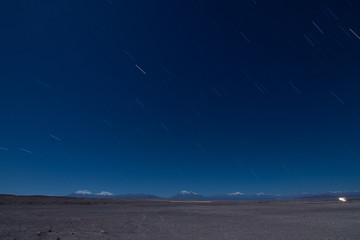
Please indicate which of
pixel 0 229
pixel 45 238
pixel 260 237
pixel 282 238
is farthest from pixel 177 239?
pixel 0 229

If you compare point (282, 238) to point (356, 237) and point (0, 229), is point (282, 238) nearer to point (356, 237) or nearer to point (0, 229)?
point (356, 237)

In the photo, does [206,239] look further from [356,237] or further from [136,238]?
[356,237]

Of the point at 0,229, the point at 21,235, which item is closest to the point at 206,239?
the point at 21,235

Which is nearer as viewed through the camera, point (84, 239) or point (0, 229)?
point (84, 239)

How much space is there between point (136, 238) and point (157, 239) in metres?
0.95

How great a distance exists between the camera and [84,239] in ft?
30.7

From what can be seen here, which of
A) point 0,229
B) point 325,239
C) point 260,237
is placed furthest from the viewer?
point 0,229

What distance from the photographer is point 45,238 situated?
9.34 m

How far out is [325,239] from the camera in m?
9.29

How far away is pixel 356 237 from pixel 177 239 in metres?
7.68

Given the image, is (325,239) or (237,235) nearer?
(325,239)

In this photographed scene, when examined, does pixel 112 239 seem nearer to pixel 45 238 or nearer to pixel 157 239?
pixel 157 239

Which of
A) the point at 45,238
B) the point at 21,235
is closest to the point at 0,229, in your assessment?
the point at 21,235

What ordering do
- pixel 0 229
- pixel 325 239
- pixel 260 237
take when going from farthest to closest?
1. pixel 0 229
2. pixel 260 237
3. pixel 325 239
